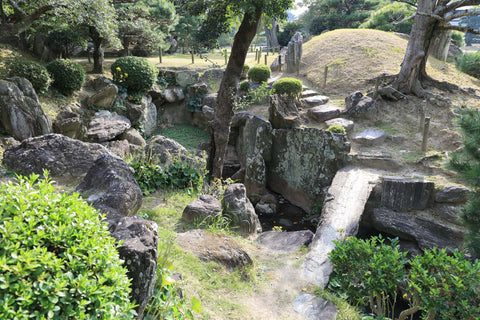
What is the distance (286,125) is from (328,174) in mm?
2370

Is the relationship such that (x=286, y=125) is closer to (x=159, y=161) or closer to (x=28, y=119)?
(x=159, y=161)

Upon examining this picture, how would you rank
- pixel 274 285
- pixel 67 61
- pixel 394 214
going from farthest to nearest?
pixel 67 61
pixel 394 214
pixel 274 285

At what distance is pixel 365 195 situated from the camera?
357 inches

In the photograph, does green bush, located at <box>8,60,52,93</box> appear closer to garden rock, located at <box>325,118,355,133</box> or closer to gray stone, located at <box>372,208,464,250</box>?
garden rock, located at <box>325,118,355,133</box>

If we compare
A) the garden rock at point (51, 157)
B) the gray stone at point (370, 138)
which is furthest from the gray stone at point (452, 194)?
the garden rock at point (51, 157)

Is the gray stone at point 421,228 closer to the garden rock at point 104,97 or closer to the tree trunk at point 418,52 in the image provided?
the tree trunk at point 418,52

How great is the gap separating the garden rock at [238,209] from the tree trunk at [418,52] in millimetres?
10395

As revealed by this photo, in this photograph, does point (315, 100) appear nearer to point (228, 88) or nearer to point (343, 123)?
point (343, 123)

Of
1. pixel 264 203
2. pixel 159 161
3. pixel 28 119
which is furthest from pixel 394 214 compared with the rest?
pixel 28 119

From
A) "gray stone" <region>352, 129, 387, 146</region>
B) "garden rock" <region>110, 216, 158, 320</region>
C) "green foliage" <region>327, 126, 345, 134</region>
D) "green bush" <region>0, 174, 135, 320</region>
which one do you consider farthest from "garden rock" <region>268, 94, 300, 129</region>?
"green bush" <region>0, 174, 135, 320</region>

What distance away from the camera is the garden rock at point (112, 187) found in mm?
5219

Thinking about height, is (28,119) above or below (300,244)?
above

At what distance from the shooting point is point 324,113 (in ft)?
44.5

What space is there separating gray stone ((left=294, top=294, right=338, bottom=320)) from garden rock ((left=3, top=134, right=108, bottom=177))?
15.6ft
